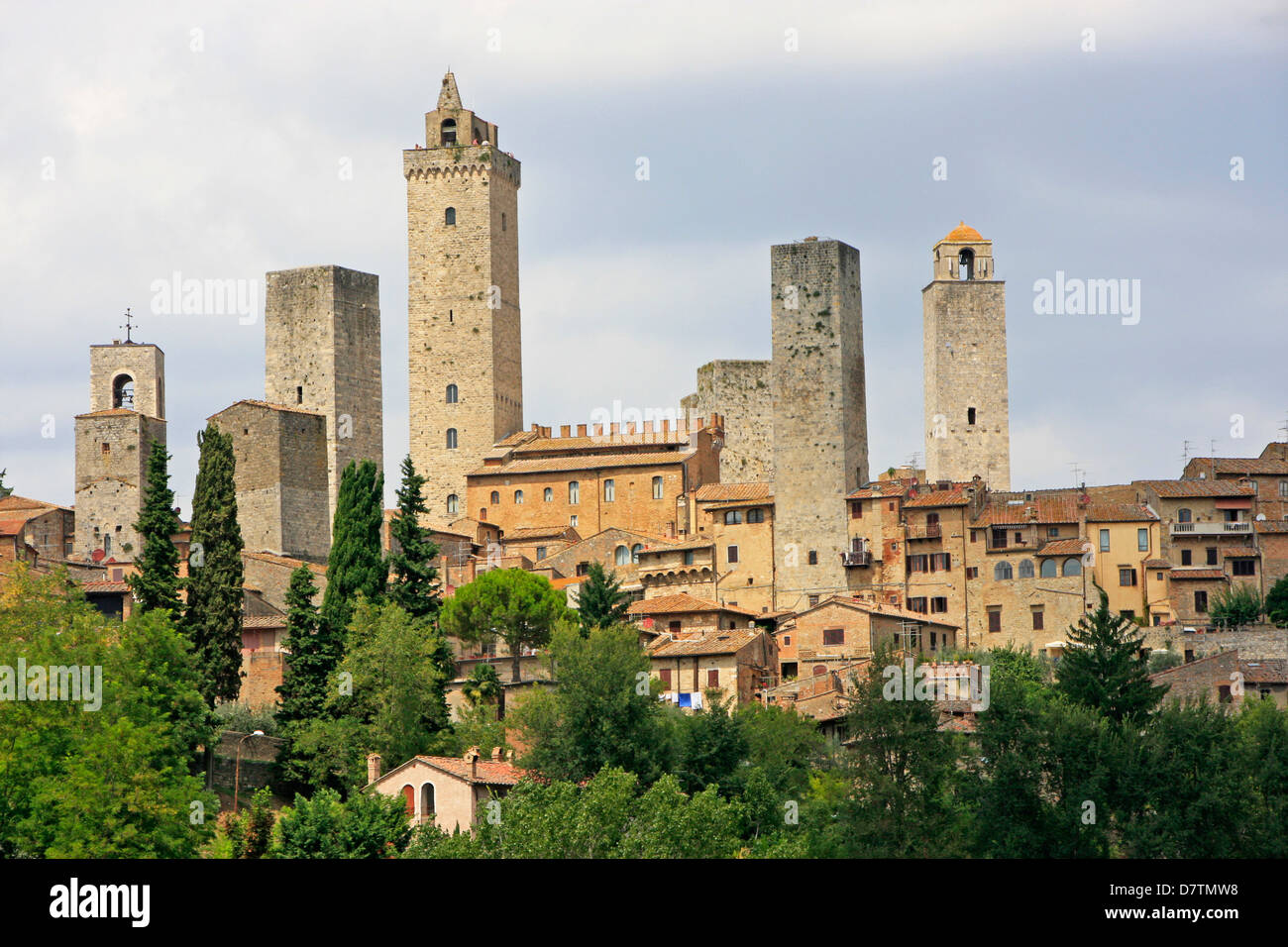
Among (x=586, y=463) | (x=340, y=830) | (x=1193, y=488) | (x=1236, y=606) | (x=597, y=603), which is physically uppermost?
(x=586, y=463)

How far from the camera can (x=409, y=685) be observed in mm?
40938

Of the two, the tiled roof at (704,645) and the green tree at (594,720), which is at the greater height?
the tiled roof at (704,645)

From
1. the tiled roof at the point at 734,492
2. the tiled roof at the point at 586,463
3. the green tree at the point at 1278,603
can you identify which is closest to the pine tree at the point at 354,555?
the tiled roof at the point at 734,492

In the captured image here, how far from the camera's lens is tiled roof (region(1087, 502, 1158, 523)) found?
57000 mm

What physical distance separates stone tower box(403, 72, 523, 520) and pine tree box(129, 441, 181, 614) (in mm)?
28885

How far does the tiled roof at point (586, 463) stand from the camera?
67312 mm

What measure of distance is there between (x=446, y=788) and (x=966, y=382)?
38700 mm

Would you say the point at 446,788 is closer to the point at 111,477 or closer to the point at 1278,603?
the point at 111,477

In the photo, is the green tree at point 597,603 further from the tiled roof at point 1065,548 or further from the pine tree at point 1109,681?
the tiled roof at point 1065,548

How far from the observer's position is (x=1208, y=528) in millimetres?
58969

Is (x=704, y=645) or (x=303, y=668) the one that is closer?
(x=303, y=668)

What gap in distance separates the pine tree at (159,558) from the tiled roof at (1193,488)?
3233 cm

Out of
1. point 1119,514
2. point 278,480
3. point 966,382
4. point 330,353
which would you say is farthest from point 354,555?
point 966,382
